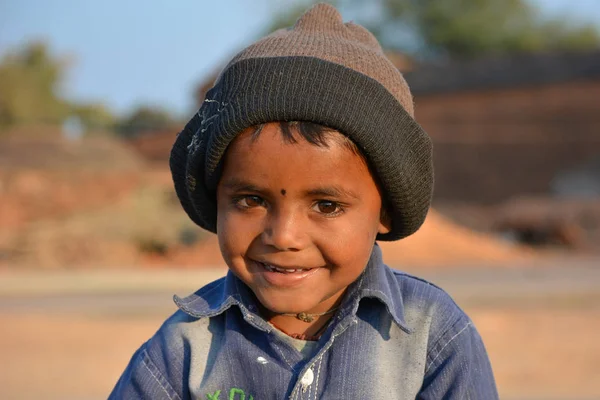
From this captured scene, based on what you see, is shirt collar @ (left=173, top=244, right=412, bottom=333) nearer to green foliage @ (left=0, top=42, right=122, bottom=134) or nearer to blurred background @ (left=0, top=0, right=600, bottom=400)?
blurred background @ (left=0, top=0, right=600, bottom=400)

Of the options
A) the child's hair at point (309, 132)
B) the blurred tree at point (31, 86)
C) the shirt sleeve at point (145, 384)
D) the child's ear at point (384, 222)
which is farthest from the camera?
the blurred tree at point (31, 86)

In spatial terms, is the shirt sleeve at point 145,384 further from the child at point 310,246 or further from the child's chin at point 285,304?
the child's chin at point 285,304

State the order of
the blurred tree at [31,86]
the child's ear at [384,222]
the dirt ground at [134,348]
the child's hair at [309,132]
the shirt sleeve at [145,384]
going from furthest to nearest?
the blurred tree at [31,86] → the dirt ground at [134,348] → the child's ear at [384,222] → the shirt sleeve at [145,384] → the child's hair at [309,132]

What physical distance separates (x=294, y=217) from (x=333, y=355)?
0.34 m

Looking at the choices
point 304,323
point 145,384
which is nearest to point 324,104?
point 304,323

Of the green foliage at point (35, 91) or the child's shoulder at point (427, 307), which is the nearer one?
the child's shoulder at point (427, 307)

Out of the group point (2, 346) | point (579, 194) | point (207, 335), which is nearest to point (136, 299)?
point (2, 346)

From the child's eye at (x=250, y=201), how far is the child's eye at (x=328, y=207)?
0.42 feet

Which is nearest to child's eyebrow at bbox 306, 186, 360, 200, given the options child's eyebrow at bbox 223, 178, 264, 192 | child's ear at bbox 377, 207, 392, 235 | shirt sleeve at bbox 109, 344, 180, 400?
child's eyebrow at bbox 223, 178, 264, 192

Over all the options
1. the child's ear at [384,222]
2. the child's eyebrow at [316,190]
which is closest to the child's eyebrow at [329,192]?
the child's eyebrow at [316,190]

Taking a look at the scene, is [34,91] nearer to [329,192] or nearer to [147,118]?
[147,118]

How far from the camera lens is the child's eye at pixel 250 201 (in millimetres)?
1993

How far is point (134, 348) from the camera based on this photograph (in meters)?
7.90

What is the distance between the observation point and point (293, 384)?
6.53 feet
